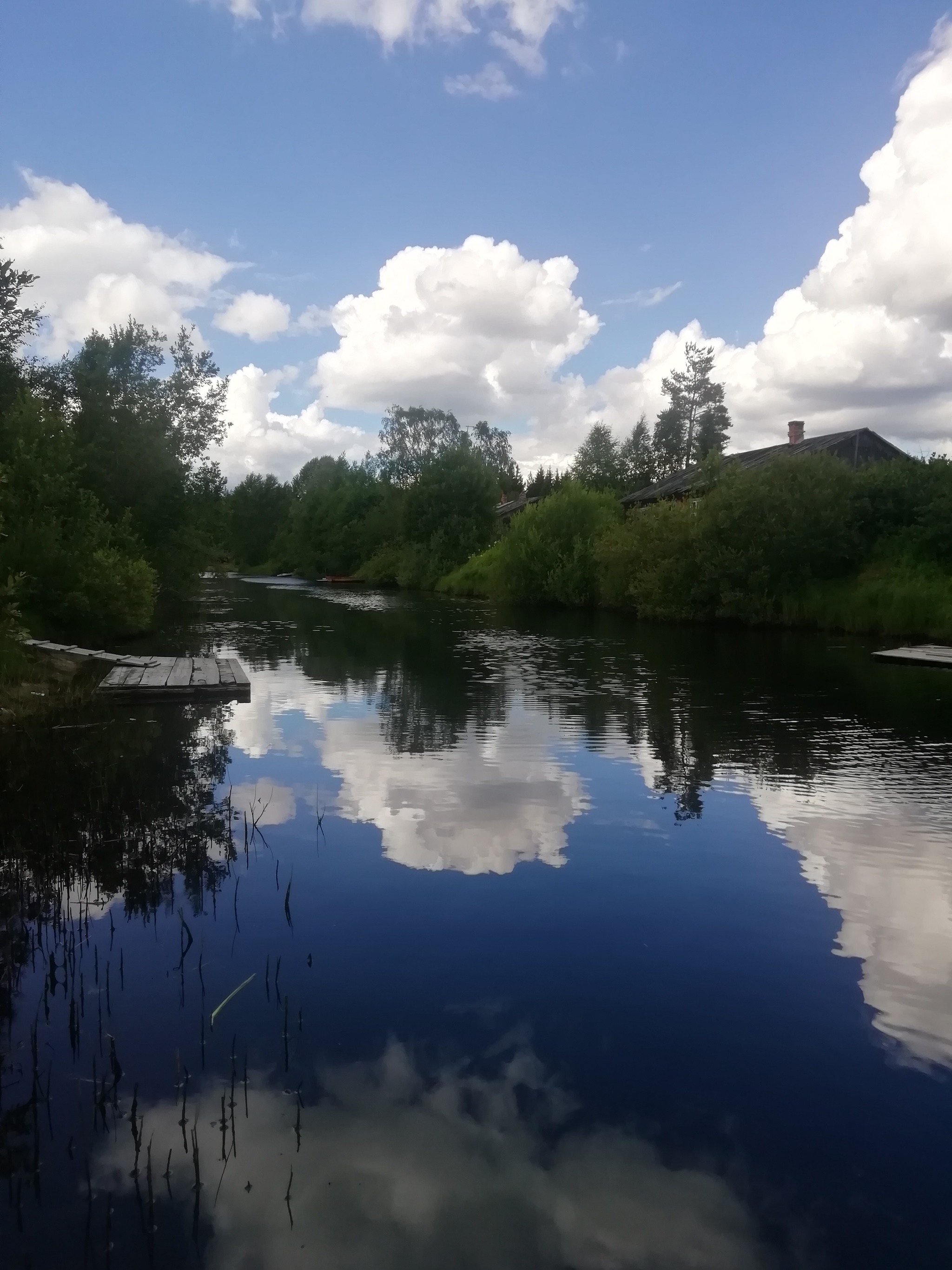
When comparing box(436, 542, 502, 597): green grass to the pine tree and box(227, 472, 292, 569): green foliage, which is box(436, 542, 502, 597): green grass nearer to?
the pine tree

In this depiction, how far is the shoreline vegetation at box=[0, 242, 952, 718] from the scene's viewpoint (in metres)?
20.3

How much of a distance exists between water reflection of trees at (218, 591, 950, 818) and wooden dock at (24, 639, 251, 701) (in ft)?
7.90

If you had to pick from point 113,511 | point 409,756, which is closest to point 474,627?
point 113,511

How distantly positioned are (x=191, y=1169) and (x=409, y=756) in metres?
8.39

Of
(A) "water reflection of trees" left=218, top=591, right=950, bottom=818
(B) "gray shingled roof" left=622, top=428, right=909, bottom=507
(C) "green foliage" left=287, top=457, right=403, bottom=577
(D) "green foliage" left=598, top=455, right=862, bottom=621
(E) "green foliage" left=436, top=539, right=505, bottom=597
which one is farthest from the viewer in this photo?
(C) "green foliage" left=287, top=457, right=403, bottom=577

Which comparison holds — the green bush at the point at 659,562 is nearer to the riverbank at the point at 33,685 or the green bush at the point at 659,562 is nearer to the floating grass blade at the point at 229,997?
the riverbank at the point at 33,685

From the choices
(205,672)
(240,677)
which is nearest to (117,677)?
(205,672)

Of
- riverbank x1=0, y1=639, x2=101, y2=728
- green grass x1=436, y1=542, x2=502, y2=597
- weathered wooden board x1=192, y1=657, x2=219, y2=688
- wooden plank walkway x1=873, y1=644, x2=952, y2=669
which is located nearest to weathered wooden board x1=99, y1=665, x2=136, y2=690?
riverbank x1=0, y1=639, x2=101, y2=728

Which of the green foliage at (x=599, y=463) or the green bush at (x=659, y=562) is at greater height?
the green foliage at (x=599, y=463)

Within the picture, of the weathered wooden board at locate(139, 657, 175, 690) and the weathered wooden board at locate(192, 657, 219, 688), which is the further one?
the weathered wooden board at locate(192, 657, 219, 688)

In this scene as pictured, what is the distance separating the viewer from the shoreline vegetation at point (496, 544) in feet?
66.7

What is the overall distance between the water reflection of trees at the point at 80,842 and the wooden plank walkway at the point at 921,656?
16468mm

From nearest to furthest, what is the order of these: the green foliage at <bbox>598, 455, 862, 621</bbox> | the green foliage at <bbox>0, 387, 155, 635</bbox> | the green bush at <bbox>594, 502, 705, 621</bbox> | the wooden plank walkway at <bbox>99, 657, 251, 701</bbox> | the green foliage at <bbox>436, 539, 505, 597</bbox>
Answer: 1. the wooden plank walkway at <bbox>99, 657, 251, 701</bbox>
2. the green foliage at <bbox>0, 387, 155, 635</bbox>
3. the green foliage at <bbox>598, 455, 862, 621</bbox>
4. the green bush at <bbox>594, 502, 705, 621</bbox>
5. the green foliage at <bbox>436, 539, 505, 597</bbox>

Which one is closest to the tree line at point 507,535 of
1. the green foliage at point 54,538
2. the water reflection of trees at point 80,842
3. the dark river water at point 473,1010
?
the green foliage at point 54,538
